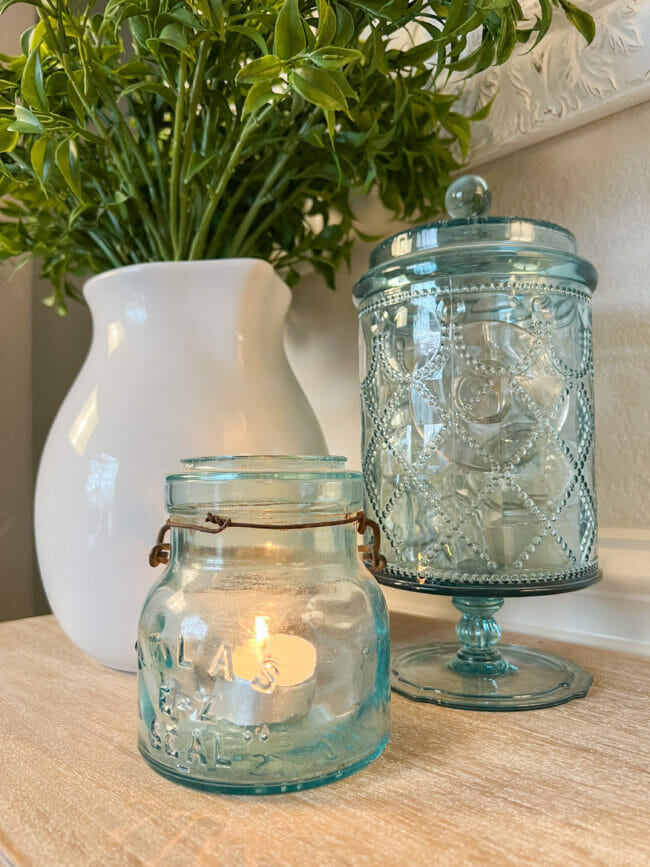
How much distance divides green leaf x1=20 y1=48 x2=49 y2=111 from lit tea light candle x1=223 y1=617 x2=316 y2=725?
13.2 inches

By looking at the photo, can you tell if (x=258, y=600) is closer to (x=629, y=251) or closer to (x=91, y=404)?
(x=91, y=404)

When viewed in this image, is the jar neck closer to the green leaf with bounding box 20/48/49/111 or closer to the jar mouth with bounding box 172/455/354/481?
the jar mouth with bounding box 172/455/354/481

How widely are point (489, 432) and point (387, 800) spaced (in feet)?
0.70

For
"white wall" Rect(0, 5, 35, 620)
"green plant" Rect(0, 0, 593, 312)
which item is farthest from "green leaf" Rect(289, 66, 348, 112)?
"white wall" Rect(0, 5, 35, 620)

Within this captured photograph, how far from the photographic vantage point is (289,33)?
0.35 meters

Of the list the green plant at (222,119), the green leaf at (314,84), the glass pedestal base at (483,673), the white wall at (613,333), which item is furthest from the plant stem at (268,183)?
the glass pedestal base at (483,673)

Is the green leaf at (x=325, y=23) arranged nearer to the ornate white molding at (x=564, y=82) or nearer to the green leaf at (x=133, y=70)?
the green leaf at (x=133, y=70)

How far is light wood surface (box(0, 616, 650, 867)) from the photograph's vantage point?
0.23 metres

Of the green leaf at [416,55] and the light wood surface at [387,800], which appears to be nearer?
the light wood surface at [387,800]

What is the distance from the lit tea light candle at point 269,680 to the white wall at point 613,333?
0.32 m

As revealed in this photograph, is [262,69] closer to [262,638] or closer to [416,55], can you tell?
[416,55]

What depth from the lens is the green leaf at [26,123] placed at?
395 mm

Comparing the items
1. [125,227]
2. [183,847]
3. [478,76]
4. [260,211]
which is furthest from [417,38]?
[183,847]

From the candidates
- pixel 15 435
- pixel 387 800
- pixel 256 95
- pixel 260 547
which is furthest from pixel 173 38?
pixel 15 435
